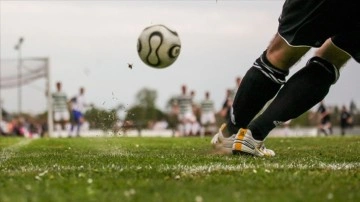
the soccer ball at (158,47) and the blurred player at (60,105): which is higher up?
the soccer ball at (158,47)

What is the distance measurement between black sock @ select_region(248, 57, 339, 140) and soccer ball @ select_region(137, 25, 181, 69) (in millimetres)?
1660

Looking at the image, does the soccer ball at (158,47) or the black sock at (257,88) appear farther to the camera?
the soccer ball at (158,47)

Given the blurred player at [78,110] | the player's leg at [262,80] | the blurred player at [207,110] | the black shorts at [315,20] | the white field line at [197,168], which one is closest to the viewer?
the white field line at [197,168]

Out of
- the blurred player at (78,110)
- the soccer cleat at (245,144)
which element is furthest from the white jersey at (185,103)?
the soccer cleat at (245,144)

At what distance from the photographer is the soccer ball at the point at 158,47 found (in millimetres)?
7113

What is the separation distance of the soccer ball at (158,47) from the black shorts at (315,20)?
2.21 meters

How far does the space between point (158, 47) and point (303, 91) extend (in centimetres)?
199

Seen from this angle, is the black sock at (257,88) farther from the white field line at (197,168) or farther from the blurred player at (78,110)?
the blurred player at (78,110)

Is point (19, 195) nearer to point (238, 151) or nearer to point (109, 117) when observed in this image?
point (238, 151)

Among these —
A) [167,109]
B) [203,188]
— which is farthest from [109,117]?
[167,109]

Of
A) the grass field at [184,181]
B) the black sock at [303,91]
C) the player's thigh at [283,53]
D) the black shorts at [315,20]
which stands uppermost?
the black shorts at [315,20]

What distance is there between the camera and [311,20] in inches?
193

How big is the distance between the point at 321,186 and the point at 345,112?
30.6 m

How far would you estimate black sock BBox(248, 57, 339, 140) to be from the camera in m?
5.71
